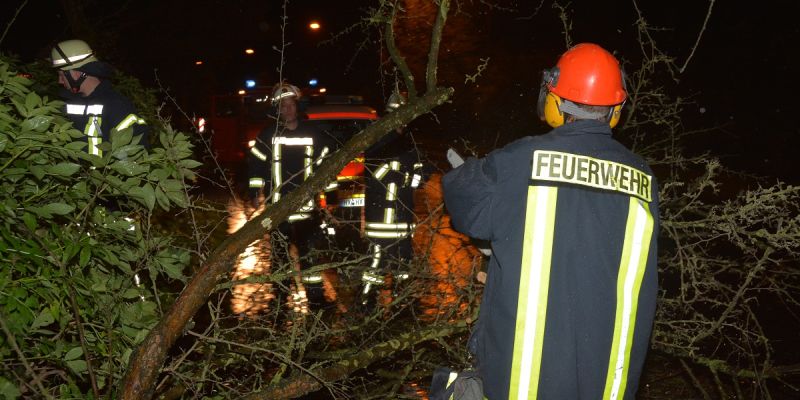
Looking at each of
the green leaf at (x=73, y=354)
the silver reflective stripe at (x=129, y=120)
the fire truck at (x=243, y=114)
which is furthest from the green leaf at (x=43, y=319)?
the fire truck at (x=243, y=114)

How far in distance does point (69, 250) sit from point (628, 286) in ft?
5.80

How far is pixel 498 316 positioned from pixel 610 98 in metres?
0.80

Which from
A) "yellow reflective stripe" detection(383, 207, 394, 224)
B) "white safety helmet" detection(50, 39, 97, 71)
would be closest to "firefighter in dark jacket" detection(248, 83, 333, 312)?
"yellow reflective stripe" detection(383, 207, 394, 224)

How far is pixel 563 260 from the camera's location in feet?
7.01

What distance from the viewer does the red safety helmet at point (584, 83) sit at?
7.77ft

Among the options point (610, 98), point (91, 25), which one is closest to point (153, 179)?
point (610, 98)

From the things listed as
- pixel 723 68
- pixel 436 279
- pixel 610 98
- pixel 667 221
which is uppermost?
pixel 723 68

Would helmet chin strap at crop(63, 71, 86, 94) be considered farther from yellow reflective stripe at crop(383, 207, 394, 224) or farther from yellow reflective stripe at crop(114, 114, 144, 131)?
yellow reflective stripe at crop(383, 207, 394, 224)

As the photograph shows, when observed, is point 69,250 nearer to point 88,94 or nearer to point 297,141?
point 88,94

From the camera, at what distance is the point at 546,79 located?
246 cm

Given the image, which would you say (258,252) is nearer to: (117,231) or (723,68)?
(117,231)

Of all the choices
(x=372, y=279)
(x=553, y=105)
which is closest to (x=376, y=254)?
(x=372, y=279)

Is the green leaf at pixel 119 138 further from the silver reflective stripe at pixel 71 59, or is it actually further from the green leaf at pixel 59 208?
the silver reflective stripe at pixel 71 59

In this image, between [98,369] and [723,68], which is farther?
[723,68]
